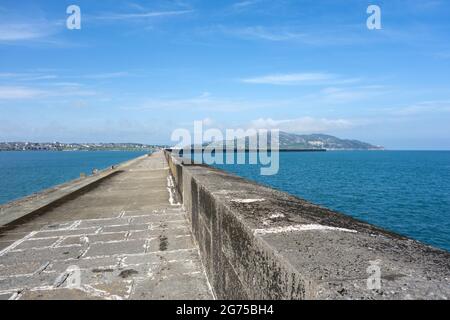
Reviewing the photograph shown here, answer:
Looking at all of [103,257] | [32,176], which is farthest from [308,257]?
[32,176]

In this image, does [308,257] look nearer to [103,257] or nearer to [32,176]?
[103,257]

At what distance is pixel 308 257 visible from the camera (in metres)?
1.76

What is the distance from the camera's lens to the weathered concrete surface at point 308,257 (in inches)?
57.3

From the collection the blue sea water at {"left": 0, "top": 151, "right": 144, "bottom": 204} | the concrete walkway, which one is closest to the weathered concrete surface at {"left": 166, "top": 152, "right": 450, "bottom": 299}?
the concrete walkway

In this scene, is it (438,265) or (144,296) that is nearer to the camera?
(438,265)

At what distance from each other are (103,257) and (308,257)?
3.35m

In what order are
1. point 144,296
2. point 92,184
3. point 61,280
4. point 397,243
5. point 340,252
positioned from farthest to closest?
point 92,184 → point 61,280 → point 144,296 → point 397,243 → point 340,252

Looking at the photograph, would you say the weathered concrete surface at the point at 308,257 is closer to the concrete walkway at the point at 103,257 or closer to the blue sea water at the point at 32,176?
the concrete walkway at the point at 103,257

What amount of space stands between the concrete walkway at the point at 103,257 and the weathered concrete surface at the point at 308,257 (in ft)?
2.21

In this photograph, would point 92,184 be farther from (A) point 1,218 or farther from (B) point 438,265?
(B) point 438,265

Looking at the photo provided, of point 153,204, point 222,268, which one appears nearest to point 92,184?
point 153,204
